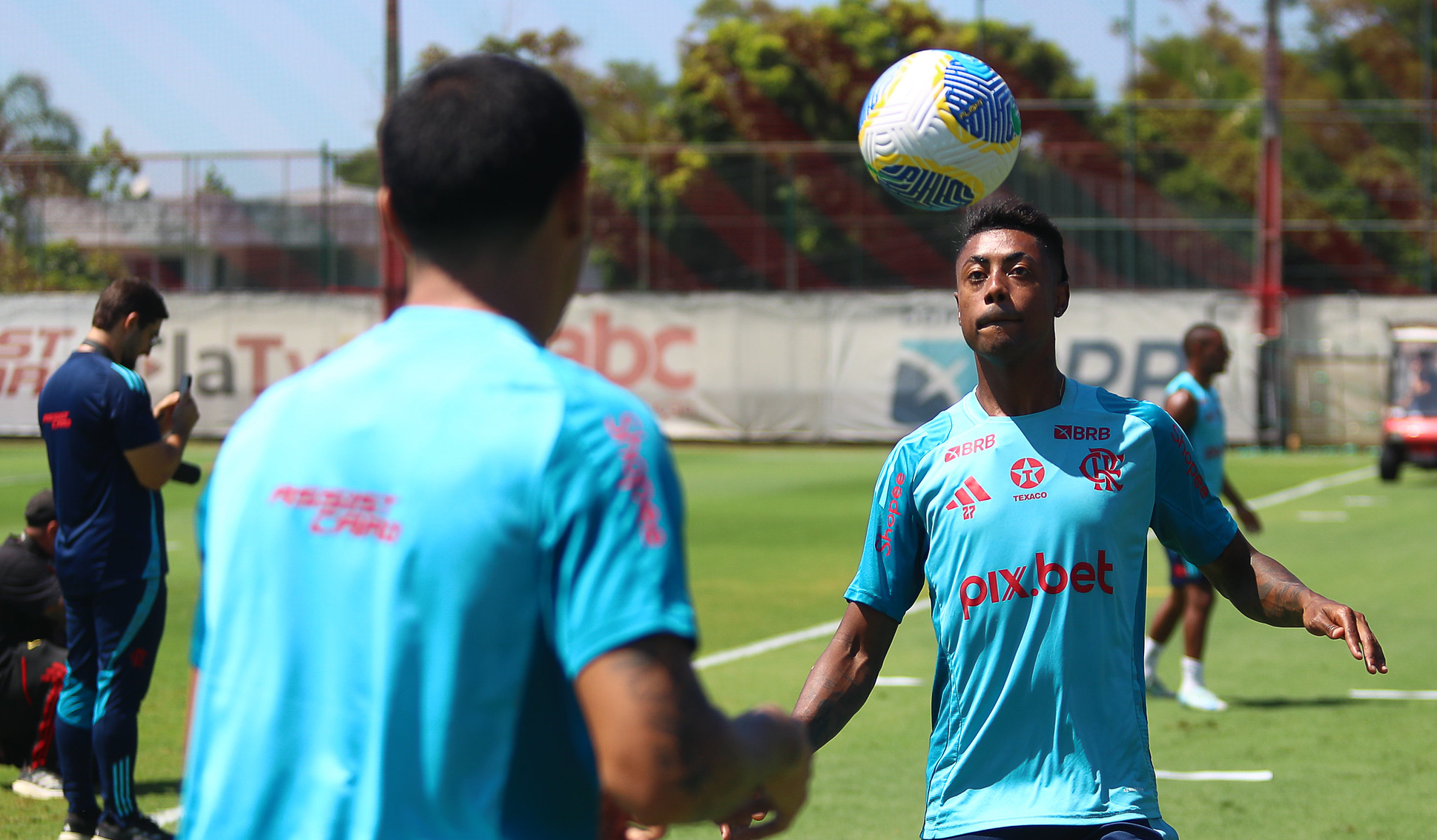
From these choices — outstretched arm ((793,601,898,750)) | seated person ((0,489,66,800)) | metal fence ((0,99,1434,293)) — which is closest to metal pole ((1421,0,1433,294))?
metal fence ((0,99,1434,293))

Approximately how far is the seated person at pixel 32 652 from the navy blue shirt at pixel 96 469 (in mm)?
1046

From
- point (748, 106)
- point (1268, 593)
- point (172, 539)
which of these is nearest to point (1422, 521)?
point (172, 539)

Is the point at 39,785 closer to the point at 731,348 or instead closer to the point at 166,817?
the point at 166,817

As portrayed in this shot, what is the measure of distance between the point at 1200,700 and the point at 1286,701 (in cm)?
58

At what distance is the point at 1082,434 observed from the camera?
11.9ft

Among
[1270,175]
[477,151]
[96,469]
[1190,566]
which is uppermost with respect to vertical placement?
[1270,175]

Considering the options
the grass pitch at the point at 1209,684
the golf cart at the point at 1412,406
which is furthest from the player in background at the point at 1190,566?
the golf cart at the point at 1412,406

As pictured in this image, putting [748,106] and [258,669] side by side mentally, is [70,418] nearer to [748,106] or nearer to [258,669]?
[258,669]

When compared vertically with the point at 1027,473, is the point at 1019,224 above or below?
above

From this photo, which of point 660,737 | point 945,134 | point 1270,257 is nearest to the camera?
point 660,737

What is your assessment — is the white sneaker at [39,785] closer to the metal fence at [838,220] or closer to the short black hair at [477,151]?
the short black hair at [477,151]

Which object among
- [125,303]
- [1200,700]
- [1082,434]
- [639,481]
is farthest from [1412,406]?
[639,481]

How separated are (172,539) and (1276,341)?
22071 mm

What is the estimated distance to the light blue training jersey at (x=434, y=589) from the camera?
66.4 inches
